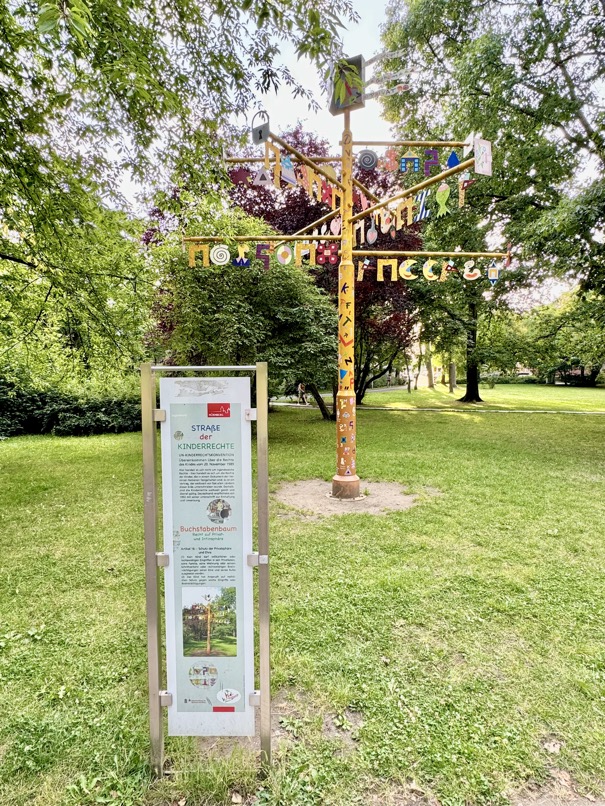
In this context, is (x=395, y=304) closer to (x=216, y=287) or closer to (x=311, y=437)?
(x=311, y=437)

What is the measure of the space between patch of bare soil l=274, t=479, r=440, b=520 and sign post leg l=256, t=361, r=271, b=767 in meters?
3.51

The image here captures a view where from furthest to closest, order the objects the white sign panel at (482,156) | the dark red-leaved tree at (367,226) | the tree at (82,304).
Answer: the dark red-leaved tree at (367,226) < the tree at (82,304) < the white sign panel at (482,156)

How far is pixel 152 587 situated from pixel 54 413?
1288 centimetres

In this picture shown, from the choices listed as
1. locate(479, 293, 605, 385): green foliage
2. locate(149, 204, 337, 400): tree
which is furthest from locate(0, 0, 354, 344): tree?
locate(479, 293, 605, 385): green foliage

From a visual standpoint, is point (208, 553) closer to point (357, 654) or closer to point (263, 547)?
point (263, 547)

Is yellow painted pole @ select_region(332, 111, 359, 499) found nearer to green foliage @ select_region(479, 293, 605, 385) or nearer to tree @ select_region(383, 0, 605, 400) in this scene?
tree @ select_region(383, 0, 605, 400)

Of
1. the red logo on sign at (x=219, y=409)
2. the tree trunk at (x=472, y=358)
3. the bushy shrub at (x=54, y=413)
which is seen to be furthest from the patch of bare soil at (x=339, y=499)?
the tree trunk at (x=472, y=358)

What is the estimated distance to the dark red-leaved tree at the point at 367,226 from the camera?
12531mm

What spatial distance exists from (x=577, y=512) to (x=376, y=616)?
3.58 metres

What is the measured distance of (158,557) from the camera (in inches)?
75.2

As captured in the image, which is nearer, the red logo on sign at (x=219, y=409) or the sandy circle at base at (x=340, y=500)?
the red logo on sign at (x=219, y=409)

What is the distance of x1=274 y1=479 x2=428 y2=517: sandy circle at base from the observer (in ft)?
19.0

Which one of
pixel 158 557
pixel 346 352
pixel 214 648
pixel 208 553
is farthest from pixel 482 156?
pixel 214 648

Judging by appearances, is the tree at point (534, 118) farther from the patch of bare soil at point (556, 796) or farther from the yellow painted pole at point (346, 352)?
the patch of bare soil at point (556, 796)
